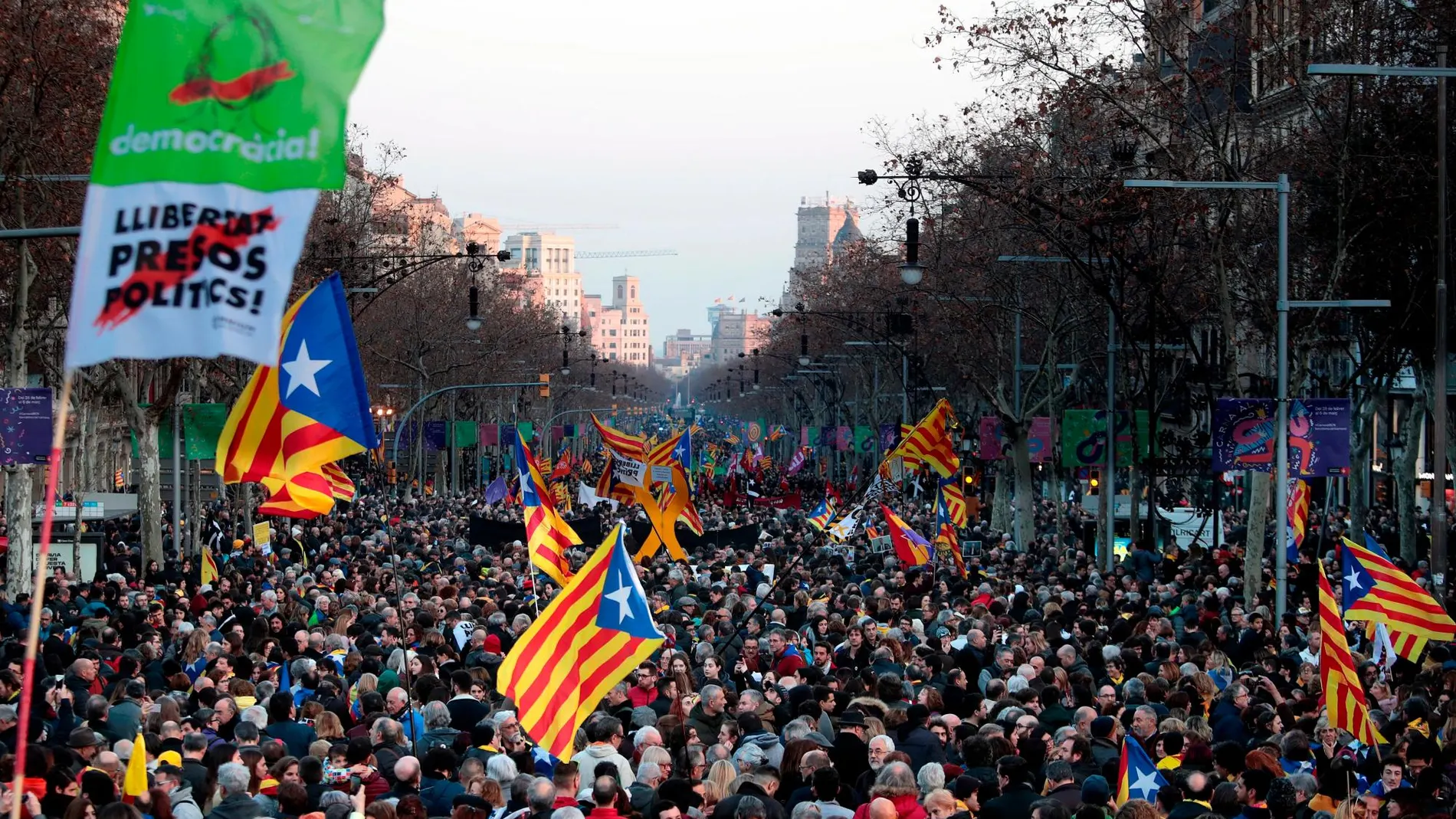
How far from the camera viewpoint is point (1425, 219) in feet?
90.6

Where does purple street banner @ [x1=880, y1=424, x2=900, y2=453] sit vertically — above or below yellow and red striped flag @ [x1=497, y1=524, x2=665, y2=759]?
below

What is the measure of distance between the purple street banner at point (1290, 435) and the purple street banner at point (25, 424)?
14.5m

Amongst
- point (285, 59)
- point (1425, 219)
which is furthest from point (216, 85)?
point (1425, 219)

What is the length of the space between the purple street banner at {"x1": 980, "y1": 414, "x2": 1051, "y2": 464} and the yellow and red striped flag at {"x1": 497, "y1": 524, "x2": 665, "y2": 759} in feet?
103

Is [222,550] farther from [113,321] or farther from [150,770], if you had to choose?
[113,321]

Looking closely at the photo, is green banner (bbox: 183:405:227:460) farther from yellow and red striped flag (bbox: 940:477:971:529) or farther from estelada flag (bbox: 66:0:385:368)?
estelada flag (bbox: 66:0:385:368)

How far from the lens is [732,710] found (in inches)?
512

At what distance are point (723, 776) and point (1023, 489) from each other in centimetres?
3183

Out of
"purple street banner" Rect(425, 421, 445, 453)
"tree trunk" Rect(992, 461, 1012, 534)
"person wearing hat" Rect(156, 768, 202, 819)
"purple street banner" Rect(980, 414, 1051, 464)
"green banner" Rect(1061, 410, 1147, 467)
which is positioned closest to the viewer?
"person wearing hat" Rect(156, 768, 202, 819)

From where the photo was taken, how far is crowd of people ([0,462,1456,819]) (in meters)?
9.53

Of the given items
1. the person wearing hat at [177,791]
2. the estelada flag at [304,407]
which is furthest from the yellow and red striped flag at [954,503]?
the person wearing hat at [177,791]

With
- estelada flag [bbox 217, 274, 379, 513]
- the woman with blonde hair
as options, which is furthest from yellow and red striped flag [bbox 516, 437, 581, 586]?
the woman with blonde hair

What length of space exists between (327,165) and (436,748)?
5.74 meters

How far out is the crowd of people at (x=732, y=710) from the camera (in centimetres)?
A: 953
